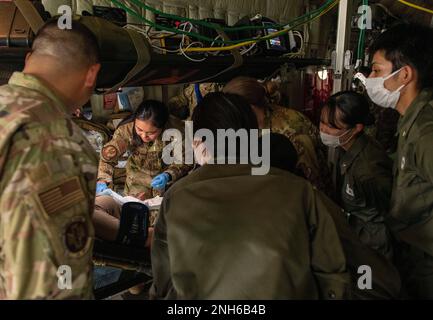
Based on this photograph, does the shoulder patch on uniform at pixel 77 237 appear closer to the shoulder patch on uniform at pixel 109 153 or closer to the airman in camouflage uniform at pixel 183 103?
the shoulder patch on uniform at pixel 109 153

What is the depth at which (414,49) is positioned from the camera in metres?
1.43

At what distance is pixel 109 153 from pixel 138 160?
0.25 metres

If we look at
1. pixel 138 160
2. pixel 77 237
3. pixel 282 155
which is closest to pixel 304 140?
pixel 282 155

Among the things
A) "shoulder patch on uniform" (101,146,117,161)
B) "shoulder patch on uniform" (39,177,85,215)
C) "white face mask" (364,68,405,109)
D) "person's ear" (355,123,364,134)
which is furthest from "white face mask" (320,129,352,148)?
"shoulder patch on uniform" (101,146,117,161)

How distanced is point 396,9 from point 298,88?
1428 millimetres

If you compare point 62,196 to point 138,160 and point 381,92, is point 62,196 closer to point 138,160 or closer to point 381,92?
point 381,92

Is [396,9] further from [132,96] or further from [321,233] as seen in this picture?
[321,233]

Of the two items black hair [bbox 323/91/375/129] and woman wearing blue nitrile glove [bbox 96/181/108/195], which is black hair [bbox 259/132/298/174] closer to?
black hair [bbox 323/91/375/129]

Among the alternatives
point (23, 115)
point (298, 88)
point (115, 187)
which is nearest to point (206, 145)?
point (23, 115)

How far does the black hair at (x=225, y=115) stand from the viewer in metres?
1.07

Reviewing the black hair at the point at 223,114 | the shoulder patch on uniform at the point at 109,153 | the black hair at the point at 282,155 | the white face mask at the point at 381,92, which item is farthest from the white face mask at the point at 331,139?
the shoulder patch on uniform at the point at 109,153

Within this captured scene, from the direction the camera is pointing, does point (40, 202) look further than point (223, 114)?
No

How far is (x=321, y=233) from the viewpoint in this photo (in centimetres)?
93

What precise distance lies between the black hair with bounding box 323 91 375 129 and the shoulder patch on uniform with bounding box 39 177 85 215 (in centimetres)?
159
